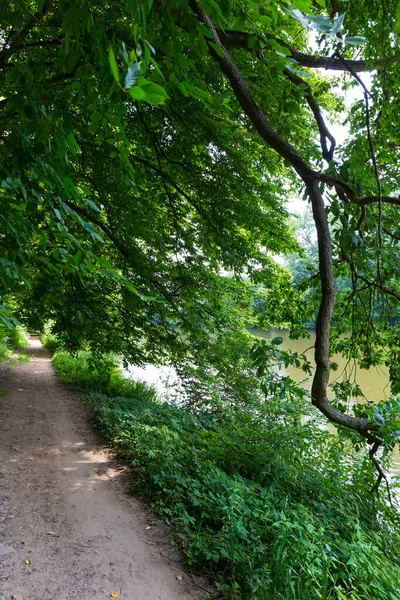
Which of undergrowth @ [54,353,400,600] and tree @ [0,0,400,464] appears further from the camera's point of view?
undergrowth @ [54,353,400,600]

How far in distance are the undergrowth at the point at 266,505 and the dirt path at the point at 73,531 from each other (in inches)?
12.2

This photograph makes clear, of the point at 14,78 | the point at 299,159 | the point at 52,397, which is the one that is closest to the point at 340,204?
the point at 299,159

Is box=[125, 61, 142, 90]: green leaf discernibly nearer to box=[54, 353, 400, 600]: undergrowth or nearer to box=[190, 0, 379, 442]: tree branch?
box=[190, 0, 379, 442]: tree branch

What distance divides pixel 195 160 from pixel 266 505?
15.6ft

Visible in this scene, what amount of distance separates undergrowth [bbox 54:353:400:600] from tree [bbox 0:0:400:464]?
1.33 m

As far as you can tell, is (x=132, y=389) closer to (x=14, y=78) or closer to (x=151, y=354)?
(x=151, y=354)

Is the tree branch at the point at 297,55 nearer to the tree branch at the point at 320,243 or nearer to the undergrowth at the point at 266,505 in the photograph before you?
the tree branch at the point at 320,243

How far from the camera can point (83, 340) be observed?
8.97m

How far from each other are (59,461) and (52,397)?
4.43 m

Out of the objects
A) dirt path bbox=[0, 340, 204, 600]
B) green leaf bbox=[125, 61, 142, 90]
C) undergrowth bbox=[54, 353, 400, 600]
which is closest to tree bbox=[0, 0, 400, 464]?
green leaf bbox=[125, 61, 142, 90]

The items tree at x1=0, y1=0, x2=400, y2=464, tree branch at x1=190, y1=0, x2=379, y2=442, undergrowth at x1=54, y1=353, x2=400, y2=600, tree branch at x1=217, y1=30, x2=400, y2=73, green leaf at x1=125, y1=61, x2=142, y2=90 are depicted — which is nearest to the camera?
green leaf at x1=125, y1=61, x2=142, y2=90

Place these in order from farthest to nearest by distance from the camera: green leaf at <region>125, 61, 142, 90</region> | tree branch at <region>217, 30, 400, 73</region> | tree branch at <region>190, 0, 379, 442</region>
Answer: tree branch at <region>217, 30, 400, 73</region>
tree branch at <region>190, 0, 379, 442</region>
green leaf at <region>125, 61, 142, 90</region>

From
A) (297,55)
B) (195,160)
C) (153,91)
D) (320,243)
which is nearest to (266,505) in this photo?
(320,243)

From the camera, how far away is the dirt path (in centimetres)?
328
